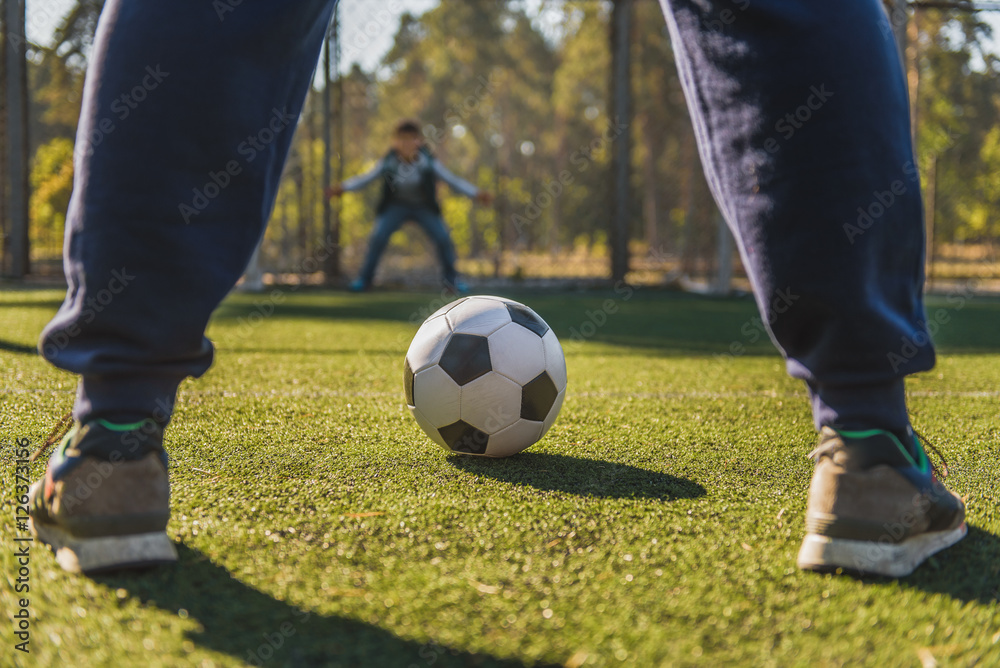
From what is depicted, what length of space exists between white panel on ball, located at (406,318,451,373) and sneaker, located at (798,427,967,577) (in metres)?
1.08

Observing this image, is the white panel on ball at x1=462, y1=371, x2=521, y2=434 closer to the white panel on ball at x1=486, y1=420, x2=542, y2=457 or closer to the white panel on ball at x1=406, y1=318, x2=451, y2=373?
the white panel on ball at x1=486, y1=420, x2=542, y2=457

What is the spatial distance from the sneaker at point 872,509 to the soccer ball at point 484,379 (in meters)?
0.86

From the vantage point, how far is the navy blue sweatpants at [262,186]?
3.96 feet

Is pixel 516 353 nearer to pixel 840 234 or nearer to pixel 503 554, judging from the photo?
pixel 503 554

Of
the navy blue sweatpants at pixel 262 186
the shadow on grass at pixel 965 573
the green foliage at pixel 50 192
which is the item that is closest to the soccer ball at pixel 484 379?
the navy blue sweatpants at pixel 262 186

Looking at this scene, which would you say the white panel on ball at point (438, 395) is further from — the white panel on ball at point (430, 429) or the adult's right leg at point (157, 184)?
the adult's right leg at point (157, 184)

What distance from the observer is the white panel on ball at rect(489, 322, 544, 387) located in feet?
6.89

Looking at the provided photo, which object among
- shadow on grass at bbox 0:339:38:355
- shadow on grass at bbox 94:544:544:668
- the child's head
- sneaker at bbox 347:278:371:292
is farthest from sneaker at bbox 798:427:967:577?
sneaker at bbox 347:278:371:292

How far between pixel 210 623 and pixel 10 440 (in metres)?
1.29

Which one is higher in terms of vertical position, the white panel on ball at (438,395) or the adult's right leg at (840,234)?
the adult's right leg at (840,234)

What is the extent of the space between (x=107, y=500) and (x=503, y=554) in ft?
2.05

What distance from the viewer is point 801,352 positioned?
1301 millimetres

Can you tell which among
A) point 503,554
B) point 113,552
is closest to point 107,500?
point 113,552

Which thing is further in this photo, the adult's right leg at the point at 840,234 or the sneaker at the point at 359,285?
the sneaker at the point at 359,285
